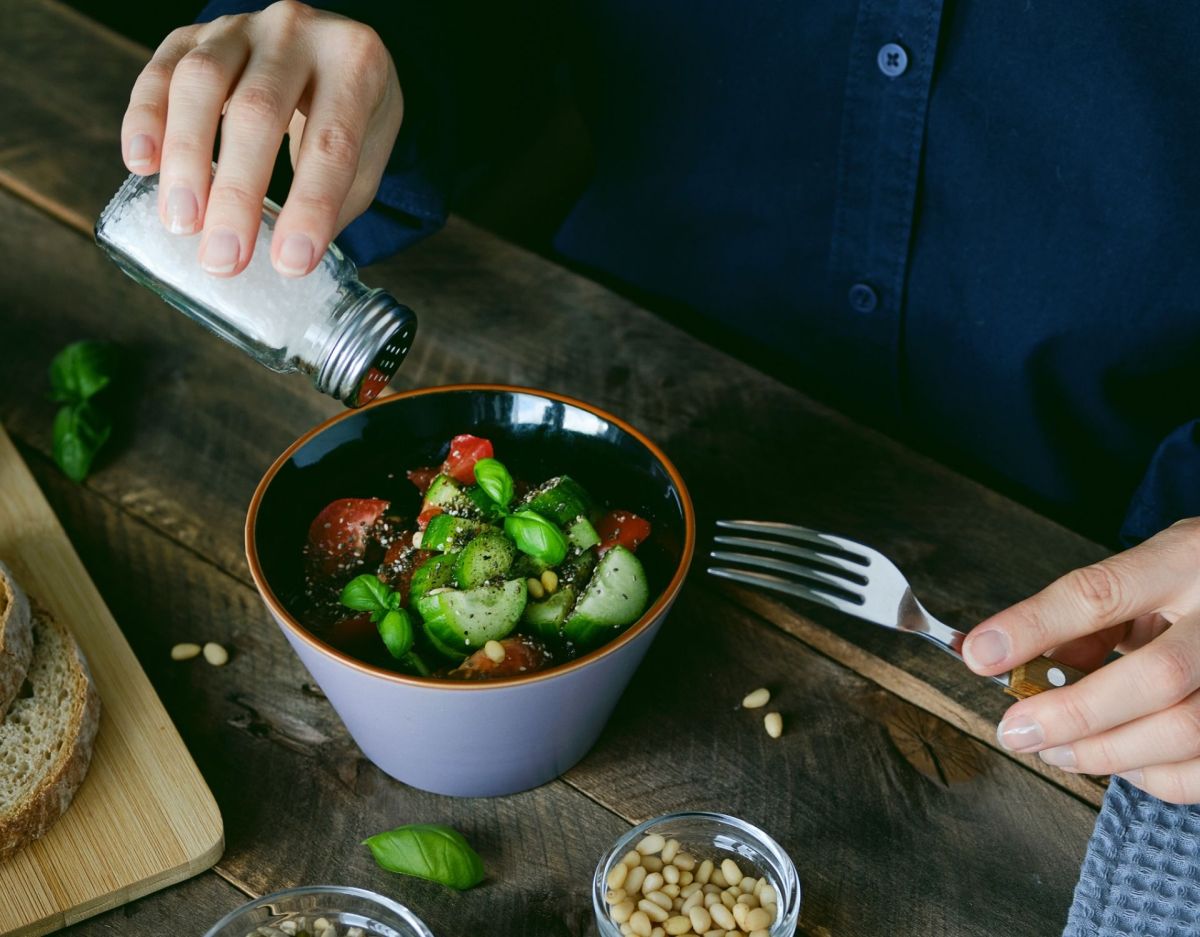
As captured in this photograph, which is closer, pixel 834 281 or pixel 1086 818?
pixel 1086 818

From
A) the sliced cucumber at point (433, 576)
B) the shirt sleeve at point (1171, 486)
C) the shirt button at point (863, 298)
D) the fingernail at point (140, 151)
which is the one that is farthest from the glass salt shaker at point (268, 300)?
the shirt sleeve at point (1171, 486)

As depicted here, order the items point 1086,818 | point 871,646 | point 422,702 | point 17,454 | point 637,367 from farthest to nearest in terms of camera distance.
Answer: point 637,367, point 17,454, point 871,646, point 1086,818, point 422,702

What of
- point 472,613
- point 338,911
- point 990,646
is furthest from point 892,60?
point 338,911

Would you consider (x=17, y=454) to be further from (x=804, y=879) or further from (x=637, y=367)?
(x=804, y=879)

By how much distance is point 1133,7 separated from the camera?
128 centimetres

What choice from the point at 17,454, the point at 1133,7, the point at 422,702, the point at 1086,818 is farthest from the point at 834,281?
the point at 17,454

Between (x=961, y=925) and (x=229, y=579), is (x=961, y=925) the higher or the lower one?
the higher one

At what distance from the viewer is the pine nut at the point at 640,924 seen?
959 millimetres

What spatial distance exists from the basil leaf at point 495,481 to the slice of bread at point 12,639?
0.46 metres

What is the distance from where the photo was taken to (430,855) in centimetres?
102

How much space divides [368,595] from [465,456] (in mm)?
205

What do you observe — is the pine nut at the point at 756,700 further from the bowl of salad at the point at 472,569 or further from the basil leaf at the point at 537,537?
the basil leaf at the point at 537,537

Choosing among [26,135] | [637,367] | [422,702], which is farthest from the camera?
[26,135]

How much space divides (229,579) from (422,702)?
0.44 metres
